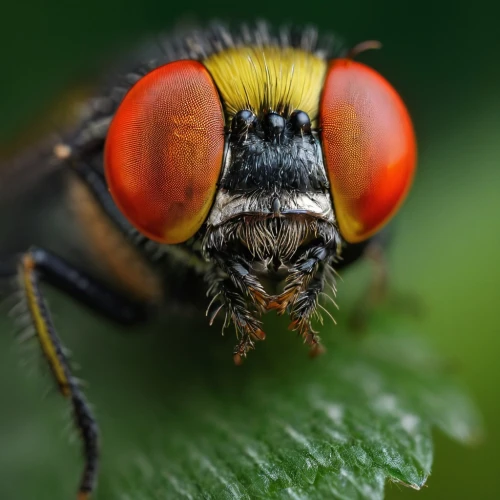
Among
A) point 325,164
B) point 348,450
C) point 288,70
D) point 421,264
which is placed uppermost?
point 288,70

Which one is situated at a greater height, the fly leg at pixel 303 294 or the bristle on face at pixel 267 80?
the bristle on face at pixel 267 80

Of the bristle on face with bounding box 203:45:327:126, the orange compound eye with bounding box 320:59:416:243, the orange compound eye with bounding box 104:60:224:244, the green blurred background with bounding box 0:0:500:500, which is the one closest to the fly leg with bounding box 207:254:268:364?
the orange compound eye with bounding box 104:60:224:244

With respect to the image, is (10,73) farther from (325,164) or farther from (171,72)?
(325,164)

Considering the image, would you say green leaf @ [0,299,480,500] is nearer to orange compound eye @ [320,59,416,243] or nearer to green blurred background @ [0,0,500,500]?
green blurred background @ [0,0,500,500]

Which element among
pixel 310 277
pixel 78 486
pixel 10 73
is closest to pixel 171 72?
pixel 310 277

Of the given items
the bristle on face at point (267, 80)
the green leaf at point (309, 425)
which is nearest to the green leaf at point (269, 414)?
the green leaf at point (309, 425)

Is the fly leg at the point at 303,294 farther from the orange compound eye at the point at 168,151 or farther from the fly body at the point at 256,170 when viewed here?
the orange compound eye at the point at 168,151

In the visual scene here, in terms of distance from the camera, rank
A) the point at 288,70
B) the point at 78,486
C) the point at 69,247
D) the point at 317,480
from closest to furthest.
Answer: the point at 317,480 < the point at 288,70 < the point at 78,486 < the point at 69,247
